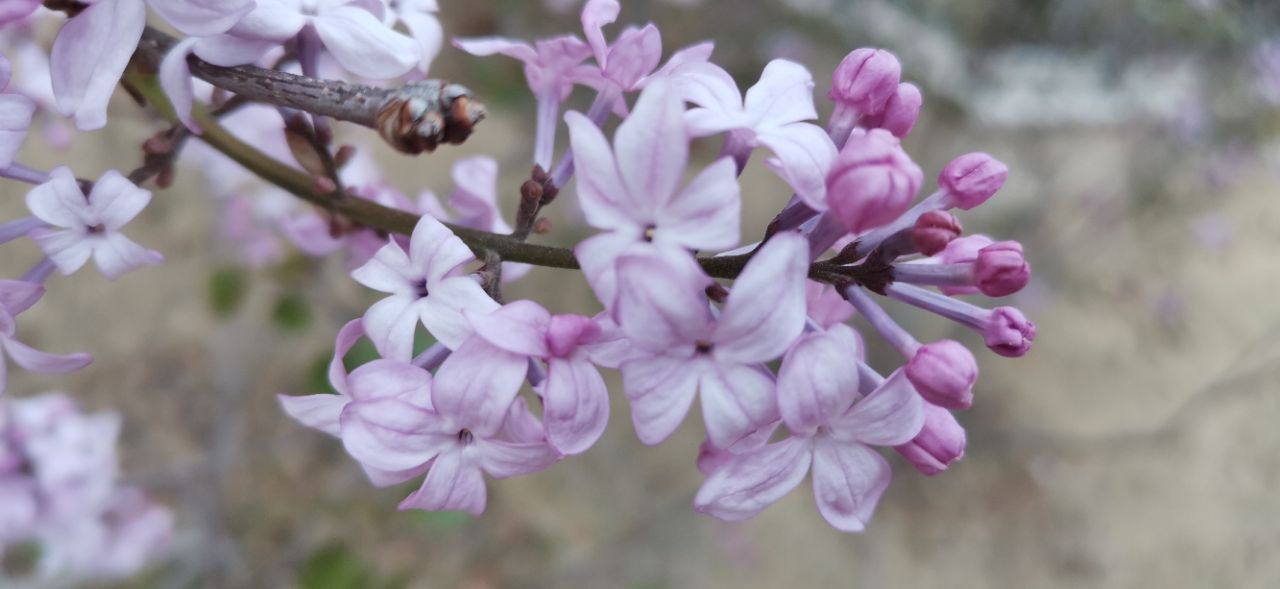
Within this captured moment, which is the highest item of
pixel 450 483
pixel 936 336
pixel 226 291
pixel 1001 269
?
pixel 1001 269

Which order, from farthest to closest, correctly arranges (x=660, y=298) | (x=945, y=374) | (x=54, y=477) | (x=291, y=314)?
1. (x=291, y=314)
2. (x=54, y=477)
3. (x=945, y=374)
4. (x=660, y=298)

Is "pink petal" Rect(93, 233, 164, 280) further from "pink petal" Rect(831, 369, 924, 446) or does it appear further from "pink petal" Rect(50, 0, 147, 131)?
"pink petal" Rect(831, 369, 924, 446)

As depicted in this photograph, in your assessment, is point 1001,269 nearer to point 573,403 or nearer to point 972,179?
point 972,179

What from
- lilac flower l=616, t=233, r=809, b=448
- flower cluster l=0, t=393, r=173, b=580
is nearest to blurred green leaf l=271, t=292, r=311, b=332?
flower cluster l=0, t=393, r=173, b=580

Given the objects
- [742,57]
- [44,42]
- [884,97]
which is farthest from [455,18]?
[884,97]

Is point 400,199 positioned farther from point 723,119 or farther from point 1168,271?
point 1168,271

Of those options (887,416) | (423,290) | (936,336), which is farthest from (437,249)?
(936,336)

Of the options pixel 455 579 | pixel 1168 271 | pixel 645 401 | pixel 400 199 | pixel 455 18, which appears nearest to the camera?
pixel 645 401
